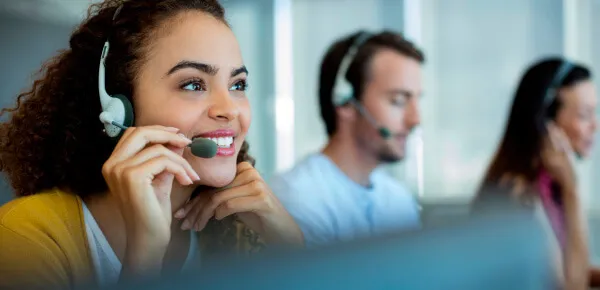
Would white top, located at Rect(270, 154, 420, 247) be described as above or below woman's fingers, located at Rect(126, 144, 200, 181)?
below

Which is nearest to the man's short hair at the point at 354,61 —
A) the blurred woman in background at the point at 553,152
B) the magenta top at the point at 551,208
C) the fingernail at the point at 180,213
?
the blurred woman in background at the point at 553,152

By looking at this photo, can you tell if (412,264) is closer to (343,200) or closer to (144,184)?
(144,184)

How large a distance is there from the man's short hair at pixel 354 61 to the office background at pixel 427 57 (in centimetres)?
4

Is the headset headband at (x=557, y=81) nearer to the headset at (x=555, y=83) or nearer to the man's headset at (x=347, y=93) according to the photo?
the headset at (x=555, y=83)

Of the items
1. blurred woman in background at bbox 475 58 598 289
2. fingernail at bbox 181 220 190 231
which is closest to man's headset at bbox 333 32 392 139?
blurred woman in background at bbox 475 58 598 289

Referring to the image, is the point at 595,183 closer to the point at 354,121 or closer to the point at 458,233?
the point at 354,121

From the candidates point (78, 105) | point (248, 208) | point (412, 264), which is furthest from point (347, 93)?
point (412, 264)

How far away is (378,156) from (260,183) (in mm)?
811

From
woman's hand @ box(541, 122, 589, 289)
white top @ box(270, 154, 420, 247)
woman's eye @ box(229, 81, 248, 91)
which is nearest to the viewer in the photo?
woman's eye @ box(229, 81, 248, 91)

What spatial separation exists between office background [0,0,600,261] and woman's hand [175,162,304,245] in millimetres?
89

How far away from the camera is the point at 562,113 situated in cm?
201

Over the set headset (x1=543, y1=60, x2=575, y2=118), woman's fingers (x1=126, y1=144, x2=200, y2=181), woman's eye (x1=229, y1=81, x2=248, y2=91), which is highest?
woman's eye (x1=229, y1=81, x2=248, y2=91)

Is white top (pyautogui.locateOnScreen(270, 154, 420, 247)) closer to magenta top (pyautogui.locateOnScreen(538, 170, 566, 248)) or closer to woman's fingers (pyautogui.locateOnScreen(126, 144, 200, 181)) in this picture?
magenta top (pyautogui.locateOnScreen(538, 170, 566, 248))

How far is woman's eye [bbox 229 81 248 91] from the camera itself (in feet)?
2.66
